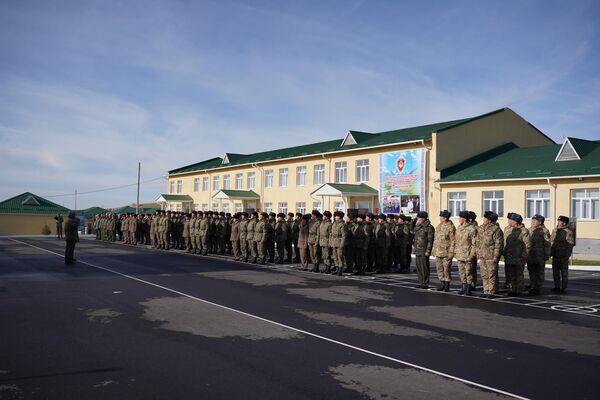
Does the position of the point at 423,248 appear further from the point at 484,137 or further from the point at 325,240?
the point at 484,137

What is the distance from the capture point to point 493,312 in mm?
9180

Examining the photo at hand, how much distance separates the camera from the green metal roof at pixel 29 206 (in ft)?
176

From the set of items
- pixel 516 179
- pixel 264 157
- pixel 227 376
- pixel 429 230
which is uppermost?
pixel 264 157

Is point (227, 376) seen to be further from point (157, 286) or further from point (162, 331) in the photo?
point (157, 286)

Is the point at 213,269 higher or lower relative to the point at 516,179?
lower

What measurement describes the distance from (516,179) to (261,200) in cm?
2175

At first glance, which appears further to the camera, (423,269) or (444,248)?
(423,269)

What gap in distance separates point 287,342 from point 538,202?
71.3ft

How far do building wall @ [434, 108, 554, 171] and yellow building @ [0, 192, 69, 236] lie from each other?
4164cm

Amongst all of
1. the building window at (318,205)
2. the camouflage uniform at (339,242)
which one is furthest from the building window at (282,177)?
the camouflage uniform at (339,242)

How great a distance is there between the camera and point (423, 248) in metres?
12.6

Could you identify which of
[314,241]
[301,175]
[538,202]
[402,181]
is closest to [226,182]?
[301,175]

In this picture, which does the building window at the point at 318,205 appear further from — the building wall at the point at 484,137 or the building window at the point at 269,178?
the building wall at the point at 484,137

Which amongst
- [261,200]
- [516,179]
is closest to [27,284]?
[516,179]
